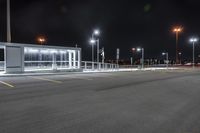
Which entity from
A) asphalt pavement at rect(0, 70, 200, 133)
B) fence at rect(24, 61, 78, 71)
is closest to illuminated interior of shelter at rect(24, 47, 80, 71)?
fence at rect(24, 61, 78, 71)

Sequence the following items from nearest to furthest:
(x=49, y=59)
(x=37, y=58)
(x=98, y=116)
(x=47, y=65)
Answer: (x=98, y=116) → (x=37, y=58) → (x=47, y=65) → (x=49, y=59)

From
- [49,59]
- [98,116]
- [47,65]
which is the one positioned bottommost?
[98,116]

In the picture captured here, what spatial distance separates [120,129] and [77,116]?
1.56 metres

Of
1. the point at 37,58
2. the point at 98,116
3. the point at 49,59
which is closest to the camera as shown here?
the point at 98,116

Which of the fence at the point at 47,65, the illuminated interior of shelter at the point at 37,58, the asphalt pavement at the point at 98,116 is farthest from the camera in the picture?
the fence at the point at 47,65

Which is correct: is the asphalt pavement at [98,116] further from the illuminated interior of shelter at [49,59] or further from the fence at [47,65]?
the illuminated interior of shelter at [49,59]

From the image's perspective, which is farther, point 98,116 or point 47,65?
point 47,65

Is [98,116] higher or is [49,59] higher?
[49,59]

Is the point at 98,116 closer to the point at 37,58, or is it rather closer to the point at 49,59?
the point at 37,58

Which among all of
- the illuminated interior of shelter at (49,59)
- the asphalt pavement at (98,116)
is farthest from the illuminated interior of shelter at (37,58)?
the asphalt pavement at (98,116)

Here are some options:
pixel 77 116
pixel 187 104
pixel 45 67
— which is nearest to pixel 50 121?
pixel 77 116

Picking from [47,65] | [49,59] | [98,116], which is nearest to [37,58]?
[47,65]

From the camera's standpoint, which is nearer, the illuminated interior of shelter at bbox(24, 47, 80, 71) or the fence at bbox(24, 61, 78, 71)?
the fence at bbox(24, 61, 78, 71)

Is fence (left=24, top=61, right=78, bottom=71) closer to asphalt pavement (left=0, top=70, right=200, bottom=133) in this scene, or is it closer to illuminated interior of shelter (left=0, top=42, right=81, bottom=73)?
illuminated interior of shelter (left=0, top=42, right=81, bottom=73)
